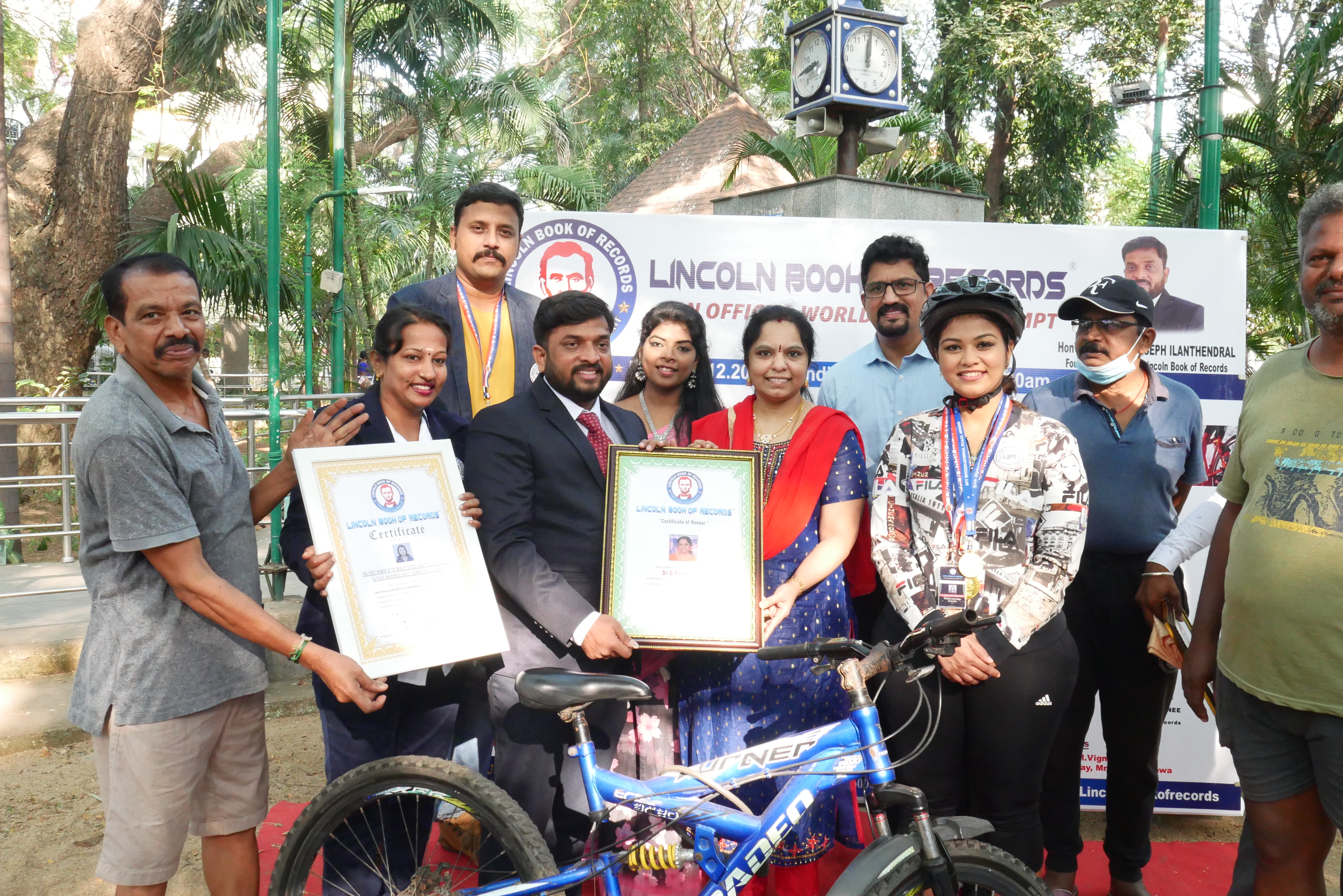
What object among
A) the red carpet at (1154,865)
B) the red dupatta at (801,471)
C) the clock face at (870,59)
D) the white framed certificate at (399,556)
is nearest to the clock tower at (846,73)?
the clock face at (870,59)

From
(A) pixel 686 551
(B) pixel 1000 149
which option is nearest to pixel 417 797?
(A) pixel 686 551

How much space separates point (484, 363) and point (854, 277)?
1799 mm

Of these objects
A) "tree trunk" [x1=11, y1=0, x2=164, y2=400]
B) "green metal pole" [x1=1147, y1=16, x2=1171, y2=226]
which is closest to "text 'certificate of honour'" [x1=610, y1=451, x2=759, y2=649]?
"tree trunk" [x1=11, y1=0, x2=164, y2=400]

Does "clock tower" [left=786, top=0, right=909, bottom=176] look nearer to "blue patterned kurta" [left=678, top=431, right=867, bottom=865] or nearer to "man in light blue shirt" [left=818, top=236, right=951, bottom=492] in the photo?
"man in light blue shirt" [left=818, top=236, right=951, bottom=492]

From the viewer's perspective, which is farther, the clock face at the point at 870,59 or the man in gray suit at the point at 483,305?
the clock face at the point at 870,59

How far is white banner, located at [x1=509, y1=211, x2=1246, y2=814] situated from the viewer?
14.3 ft

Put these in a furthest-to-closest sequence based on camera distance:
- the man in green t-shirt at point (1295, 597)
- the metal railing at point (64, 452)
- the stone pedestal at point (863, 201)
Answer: the metal railing at point (64, 452) → the stone pedestal at point (863, 201) → the man in green t-shirt at point (1295, 597)

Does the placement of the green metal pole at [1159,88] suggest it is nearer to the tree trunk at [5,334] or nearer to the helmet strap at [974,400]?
the helmet strap at [974,400]

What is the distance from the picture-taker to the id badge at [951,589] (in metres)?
2.69

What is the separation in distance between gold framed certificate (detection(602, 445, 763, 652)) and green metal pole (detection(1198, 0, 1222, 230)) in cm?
673

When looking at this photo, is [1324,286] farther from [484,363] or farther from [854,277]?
[484,363]

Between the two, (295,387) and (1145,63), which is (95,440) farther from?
(295,387)

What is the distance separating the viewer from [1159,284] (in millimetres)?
4355

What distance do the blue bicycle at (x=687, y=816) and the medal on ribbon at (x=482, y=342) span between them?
1457 mm
